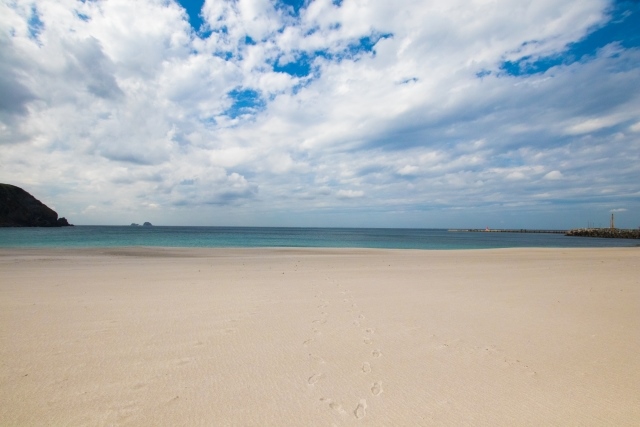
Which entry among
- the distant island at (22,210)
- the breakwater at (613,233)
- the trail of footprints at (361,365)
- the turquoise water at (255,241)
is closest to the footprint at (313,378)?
the trail of footprints at (361,365)

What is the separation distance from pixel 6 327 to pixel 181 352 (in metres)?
3.94

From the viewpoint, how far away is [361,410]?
11.6 feet

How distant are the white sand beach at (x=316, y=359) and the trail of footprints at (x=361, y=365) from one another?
0.02 m

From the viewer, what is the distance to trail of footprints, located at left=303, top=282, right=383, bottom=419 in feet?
11.6

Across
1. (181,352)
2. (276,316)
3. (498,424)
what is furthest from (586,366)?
(181,352)

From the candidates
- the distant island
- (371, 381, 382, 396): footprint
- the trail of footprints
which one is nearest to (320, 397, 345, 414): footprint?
the trail of footprints

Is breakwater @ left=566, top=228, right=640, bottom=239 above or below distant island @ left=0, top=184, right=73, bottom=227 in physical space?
below

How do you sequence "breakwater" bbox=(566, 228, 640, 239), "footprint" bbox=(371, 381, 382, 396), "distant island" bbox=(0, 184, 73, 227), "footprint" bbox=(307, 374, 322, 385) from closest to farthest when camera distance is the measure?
"footprint" bbox=(371, 381, 382, 396)
"footprint" bbox=(307, 374, 322, 385)
"breakwater" bbox=(566, 228, 640, 239)
"distant island" bbox=(0, 184, 73, 227)

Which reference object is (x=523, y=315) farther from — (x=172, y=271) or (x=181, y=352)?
(x=172, y=271)

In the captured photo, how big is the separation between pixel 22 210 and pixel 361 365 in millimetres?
162983

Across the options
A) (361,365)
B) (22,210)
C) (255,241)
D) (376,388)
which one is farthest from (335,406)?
(22,210)

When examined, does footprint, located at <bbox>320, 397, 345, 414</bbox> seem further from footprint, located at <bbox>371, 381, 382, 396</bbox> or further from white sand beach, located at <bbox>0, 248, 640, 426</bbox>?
footprint, located at <bbox>371, 381, 382, 396</bbox>

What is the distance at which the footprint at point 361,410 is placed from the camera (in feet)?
11.3

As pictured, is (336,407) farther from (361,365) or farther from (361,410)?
(361,365)
